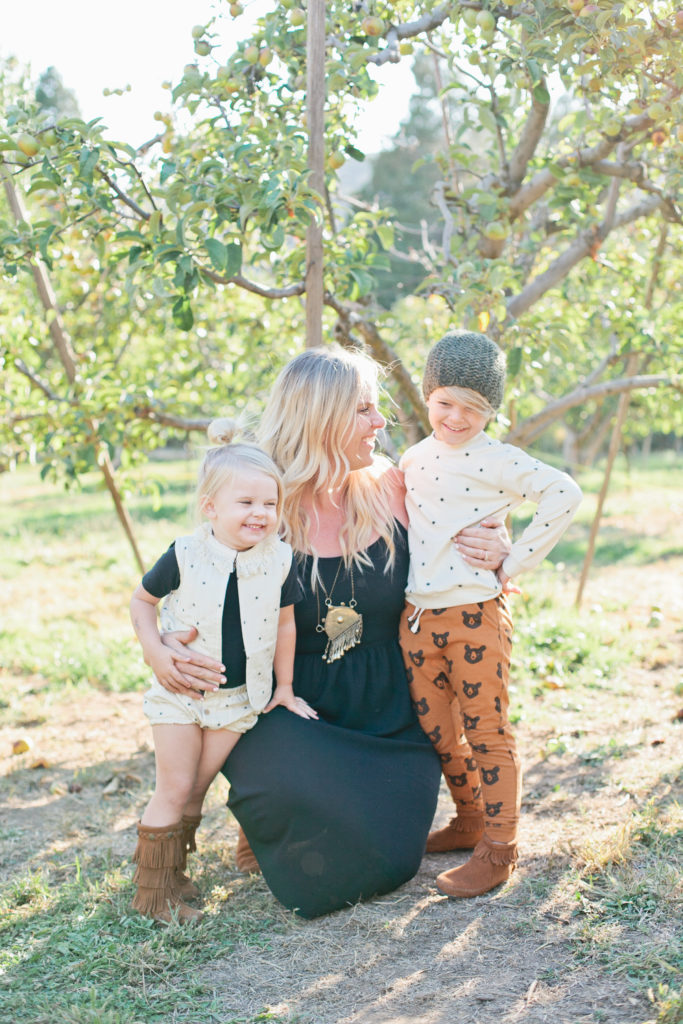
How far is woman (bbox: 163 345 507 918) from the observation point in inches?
84.4

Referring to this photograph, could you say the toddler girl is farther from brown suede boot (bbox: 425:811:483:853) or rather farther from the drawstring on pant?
brown suede boot (bbox: 425:811:483:853)

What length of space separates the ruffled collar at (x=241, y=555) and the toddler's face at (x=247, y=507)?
0.11 ft

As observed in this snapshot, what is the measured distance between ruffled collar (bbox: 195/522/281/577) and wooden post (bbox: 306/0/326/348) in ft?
2.93

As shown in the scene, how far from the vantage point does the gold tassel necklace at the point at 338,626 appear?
7.57ft

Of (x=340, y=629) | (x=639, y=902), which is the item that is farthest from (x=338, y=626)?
(x=639, y=902)

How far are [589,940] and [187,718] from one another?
103 cm

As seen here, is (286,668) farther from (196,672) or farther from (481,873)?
(481,873)

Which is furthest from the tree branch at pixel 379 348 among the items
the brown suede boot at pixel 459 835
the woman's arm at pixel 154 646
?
the brown suede boot at pixel 459 835

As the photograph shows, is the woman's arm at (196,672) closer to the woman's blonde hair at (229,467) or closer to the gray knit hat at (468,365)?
the woman's blonde hair at (229,467)

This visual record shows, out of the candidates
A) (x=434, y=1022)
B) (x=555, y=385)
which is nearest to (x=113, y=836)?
(x=434, y=1022)

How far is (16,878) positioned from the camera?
2396mm

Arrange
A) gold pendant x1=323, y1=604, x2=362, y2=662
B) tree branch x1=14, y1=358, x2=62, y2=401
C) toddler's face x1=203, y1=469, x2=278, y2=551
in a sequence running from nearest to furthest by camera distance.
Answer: toddler's face x1=203, y1=469, x2=278, y2=551, gold pendant x1=323, y1=604, x2=362, y2=662, tree branch x1=14, y1=358, x2=62, y2=401

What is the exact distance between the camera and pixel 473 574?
225 cm

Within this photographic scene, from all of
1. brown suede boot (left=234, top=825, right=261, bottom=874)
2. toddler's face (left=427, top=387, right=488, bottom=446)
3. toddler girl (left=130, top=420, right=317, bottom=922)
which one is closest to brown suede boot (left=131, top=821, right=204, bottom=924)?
toddler girl (left=130, top=420, right=317, bottom=922)
